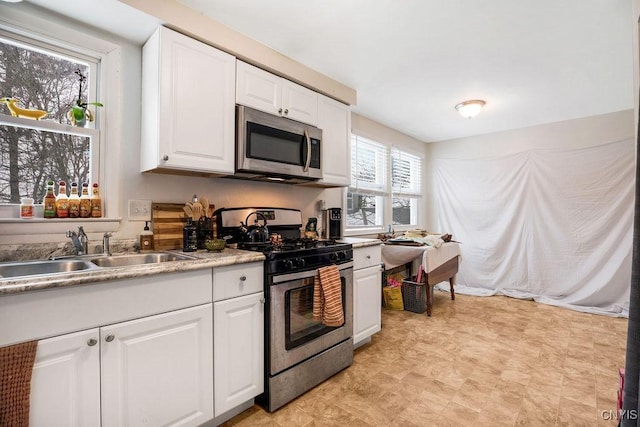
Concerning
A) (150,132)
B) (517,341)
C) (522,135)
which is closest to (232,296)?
(150,132)

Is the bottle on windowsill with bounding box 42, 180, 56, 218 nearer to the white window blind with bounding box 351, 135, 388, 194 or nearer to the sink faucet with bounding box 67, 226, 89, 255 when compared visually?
the sink faucet with bounding box 67, 226, 89, 255

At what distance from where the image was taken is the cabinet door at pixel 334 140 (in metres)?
2.71

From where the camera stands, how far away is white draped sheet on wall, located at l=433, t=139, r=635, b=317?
3.57 metres

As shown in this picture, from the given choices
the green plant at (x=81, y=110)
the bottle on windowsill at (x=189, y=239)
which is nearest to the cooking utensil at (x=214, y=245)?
the bottle on windowsill at (x=189, y=239)

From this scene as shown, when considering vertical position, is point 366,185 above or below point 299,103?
below

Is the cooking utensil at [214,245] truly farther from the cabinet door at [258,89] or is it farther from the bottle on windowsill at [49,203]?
the cabinet door at [258,89]

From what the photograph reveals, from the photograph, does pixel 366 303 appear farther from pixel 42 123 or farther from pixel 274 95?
pixel 42 123

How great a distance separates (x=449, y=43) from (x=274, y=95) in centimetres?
134

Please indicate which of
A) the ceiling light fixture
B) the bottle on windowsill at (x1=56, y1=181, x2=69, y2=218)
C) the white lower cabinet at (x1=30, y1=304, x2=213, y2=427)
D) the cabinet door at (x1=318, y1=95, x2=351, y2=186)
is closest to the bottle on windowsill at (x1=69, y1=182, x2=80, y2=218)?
the bottle on windowsill at (x1=56, y1=181, x2=69, y2=218)

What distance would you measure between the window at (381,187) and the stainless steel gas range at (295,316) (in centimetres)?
155

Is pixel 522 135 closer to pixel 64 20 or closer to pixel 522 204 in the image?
pixel 522 204

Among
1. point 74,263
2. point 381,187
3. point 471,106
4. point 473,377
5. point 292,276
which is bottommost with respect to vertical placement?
point 473,377

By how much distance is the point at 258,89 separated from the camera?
2.20 m

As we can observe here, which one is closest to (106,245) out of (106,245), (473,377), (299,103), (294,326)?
(106,245)
